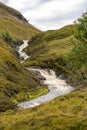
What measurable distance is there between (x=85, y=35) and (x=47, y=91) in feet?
186

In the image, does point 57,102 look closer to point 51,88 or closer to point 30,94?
point 30,94

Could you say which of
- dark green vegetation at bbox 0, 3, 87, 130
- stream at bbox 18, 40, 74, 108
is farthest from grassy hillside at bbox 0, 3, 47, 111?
stream at bbox 18, 40, 74, 108

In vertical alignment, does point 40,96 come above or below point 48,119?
above

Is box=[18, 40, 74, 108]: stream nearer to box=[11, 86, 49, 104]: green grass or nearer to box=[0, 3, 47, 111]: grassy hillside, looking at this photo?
box=[11, 86, 49, 104]: green grass

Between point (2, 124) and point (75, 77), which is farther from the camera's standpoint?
point (75, 77)

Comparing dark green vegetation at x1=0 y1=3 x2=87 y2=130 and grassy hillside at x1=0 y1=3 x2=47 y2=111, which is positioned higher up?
grassy hillside at x1=0 y1=3 x2=47 y2=111

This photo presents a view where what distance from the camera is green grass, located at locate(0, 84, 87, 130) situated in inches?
1759

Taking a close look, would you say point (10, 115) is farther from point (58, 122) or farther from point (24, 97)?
point (24, 97)

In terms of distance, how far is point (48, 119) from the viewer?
4797 centimetres

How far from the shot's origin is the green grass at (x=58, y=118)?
4469 centimetres

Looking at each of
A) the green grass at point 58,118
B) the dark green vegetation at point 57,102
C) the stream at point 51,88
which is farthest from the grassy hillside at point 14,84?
the green grass at point 58,118

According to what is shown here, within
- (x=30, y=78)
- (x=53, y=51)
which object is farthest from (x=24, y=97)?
(x=53, y=51)

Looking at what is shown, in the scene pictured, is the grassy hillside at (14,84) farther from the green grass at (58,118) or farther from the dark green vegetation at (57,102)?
the green grass at (58,118)

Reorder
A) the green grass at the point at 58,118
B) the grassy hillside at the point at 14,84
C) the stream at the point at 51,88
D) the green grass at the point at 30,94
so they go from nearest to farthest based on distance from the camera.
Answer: the green grass at the point at 58,118 → the stream at the point at 51,88 → the grassy hillside at the point at 14,84 → the green grass at the point at 30,94
